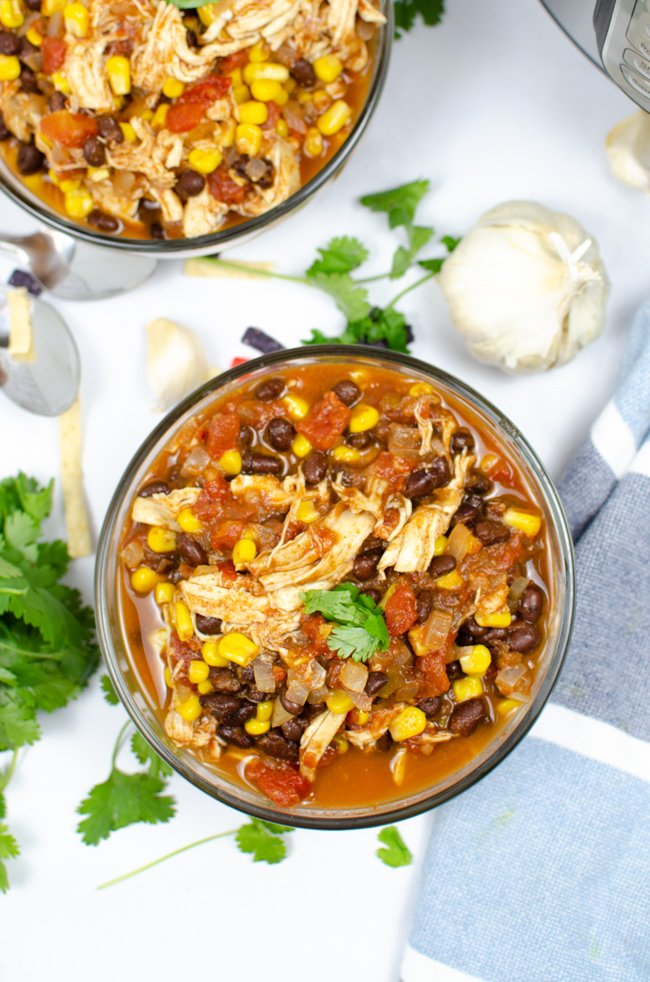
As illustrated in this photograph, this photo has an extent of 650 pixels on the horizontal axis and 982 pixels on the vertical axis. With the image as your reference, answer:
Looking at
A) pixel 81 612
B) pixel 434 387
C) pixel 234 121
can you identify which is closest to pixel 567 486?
pixel 434 387

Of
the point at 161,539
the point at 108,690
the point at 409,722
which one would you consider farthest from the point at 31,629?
the point at 409,722

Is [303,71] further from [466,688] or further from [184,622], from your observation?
[466,688]

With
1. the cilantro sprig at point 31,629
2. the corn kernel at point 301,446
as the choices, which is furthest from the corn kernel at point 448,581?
the cilantro sprig at point 31,629

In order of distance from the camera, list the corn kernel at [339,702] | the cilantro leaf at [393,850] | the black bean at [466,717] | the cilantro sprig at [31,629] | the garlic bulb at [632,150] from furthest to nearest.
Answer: the cilantro leaf at [393,850], the garlic bulb at [632,150], the cilantro sprig at [31,629], the black bean at [466,717], the corn kernel at [339,702]

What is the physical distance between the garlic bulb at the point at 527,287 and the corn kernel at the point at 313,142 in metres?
0.74

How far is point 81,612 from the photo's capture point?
353 cm

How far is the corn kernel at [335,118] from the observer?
2.97 meters

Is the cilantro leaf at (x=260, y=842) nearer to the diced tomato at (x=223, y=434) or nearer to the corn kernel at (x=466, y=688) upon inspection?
the corn kernel at (x=466, y=688)

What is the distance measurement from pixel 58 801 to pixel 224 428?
2133 mm

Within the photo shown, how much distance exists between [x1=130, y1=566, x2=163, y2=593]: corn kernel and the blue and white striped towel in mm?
1622

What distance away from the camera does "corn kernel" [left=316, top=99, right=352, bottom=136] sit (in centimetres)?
297

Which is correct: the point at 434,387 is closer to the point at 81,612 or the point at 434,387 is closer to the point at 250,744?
the point at 250,744

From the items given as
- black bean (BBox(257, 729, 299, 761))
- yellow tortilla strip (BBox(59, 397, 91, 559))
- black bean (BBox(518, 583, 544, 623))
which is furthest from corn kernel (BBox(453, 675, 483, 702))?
yellow tortilla strip (BBox(59, 397, 91, 559))

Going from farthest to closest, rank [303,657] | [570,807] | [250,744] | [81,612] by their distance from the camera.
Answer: [81,612]
[570,807]
[250,744]
[303,657]
